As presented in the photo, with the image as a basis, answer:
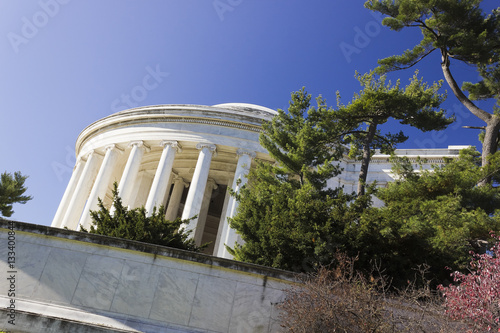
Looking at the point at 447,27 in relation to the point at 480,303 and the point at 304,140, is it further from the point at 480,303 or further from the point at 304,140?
the point at 480,303

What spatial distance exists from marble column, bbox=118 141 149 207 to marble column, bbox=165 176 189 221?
5.97 meters

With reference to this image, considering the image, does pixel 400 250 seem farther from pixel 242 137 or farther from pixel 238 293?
Result: pixel 242 137

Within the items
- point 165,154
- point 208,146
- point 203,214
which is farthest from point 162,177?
point 203,214

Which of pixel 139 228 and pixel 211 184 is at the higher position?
pixel 211 184

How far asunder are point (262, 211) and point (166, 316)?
26.2 feet

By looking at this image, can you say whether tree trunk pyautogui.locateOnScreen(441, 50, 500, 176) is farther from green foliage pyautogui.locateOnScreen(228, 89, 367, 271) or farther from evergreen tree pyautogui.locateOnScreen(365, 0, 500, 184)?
green foliage pyautogui.locateOnScreen(228, 89, 367, 271)

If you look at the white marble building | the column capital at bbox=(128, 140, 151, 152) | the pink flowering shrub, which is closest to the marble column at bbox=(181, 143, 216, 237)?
the white marble building

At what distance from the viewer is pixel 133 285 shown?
12.1 meters

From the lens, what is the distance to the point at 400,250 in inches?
633

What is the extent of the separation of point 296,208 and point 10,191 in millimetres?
27454

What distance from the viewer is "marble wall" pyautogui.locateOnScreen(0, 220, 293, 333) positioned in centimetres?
1168

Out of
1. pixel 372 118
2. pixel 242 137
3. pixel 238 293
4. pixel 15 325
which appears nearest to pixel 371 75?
pixel 372 118

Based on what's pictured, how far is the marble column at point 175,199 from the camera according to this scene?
38625 mm

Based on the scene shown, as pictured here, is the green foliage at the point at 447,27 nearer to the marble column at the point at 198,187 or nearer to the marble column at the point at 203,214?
the marble column at the point at 198,187
